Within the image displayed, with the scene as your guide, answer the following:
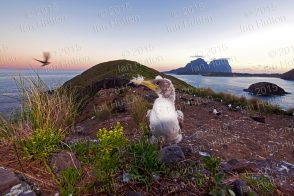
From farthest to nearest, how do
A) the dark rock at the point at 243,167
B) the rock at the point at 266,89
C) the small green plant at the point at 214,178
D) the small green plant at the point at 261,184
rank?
1. the rock at the point at 266,89
2. the dark rock at the point at 243,167
3. the small green plant at the point at 261,184
4. the small green plant at the point at 214,178

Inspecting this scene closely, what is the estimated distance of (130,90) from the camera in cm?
1792

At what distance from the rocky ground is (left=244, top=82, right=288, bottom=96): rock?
31.1 ft

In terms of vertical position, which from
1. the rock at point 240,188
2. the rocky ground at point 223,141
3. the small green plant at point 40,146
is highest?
the small green plant at point 40,146

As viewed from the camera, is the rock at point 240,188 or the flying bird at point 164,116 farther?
the flying bird at point 164,116

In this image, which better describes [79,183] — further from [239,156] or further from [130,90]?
[130,90]

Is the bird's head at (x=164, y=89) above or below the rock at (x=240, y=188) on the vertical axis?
above

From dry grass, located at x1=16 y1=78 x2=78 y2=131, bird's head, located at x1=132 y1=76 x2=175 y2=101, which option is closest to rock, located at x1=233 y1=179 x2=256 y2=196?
bird's head, located at x1=132 y1=76 x2=175 y2=101

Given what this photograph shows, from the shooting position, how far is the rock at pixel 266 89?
26.7m

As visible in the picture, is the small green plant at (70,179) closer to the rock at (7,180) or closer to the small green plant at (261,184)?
the rock at (7,180)

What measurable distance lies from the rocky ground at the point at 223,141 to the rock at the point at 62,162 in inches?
6.7

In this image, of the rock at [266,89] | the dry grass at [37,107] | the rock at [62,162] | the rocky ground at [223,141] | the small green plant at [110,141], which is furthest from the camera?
the rock at [266,89]

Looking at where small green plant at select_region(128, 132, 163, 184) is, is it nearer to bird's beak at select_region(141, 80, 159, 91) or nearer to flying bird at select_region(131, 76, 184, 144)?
flying bird at select_region(131, 76, 184, 144)

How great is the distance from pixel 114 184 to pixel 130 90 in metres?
14.2

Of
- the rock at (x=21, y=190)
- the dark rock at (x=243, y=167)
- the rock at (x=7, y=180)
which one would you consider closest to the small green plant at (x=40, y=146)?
the rock at (x=7, y=180)
